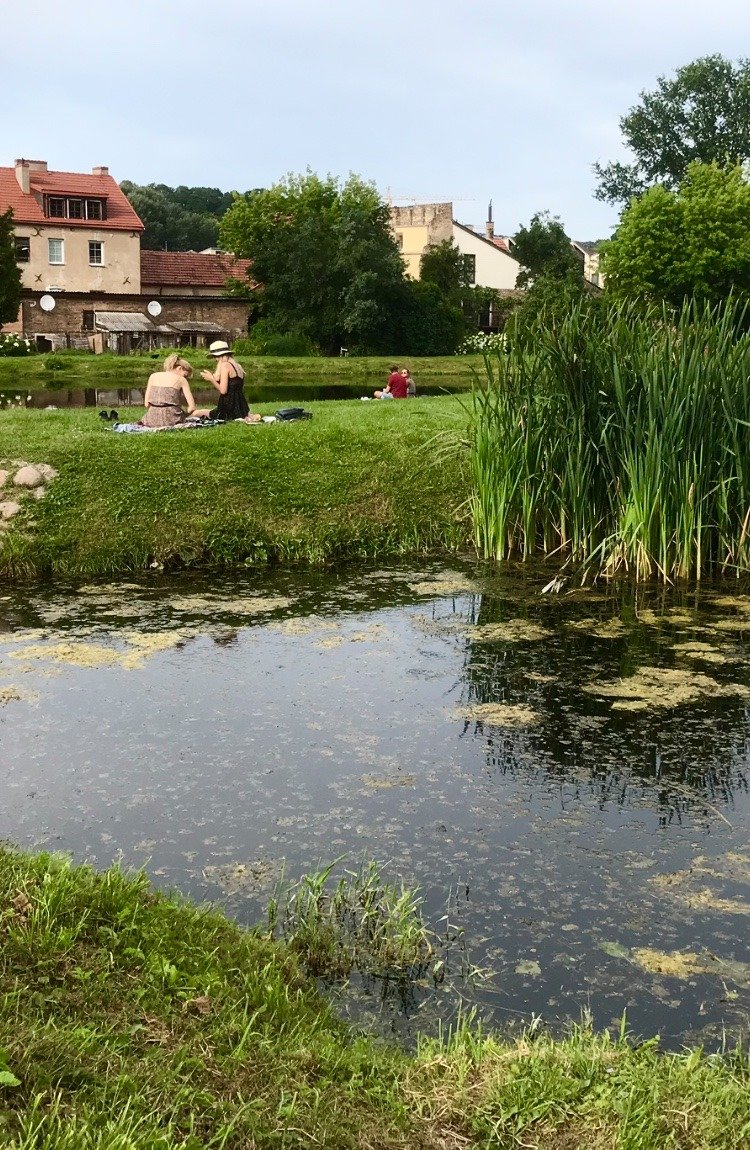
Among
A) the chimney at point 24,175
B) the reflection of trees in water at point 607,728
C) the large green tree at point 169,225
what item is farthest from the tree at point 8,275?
the large green tree at point 169,225

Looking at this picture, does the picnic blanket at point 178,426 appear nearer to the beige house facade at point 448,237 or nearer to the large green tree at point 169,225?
the beige house facade at point 448,237

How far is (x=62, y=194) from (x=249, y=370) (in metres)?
21.8

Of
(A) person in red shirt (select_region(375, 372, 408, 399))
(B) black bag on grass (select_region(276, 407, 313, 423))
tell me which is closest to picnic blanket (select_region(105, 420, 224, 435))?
(B) black bag on grass (select_region(276, 407, 313, 423))

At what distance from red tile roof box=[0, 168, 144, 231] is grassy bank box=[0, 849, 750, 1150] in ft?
191

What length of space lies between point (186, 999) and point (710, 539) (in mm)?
7927

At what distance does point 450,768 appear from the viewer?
21.1 feet

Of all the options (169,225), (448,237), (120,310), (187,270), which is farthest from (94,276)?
(169,225)

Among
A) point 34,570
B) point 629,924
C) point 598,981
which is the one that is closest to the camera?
point 598,981

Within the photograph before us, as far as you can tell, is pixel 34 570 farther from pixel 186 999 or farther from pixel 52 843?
pixel 186 999

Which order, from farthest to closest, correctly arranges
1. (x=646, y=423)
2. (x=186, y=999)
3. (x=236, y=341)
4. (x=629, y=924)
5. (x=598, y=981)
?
(x=236, y=341) < (x=646, y=423) < (x=629, y=924) < (x=598, y=981) < (x=186, y=999)

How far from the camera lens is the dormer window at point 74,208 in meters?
58.8

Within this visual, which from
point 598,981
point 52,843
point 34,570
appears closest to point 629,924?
point 598,981

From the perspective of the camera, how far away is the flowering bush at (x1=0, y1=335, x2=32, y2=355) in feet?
155

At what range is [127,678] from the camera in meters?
8.04
